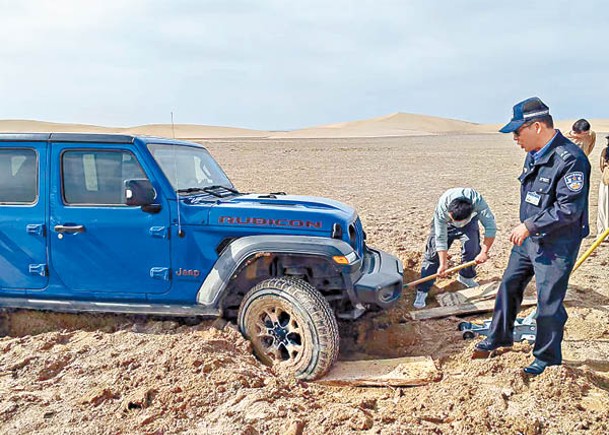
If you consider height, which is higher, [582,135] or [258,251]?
[582,135]

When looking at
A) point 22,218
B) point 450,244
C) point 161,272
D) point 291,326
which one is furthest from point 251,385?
point 450,244

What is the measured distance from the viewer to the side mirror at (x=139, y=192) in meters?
4.14

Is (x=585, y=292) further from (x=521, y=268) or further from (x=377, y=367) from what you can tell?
(x=377, y=367)

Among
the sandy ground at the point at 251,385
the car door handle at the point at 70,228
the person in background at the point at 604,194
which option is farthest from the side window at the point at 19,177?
the person in background at the point at 604,194

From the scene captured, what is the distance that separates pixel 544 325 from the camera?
3.96 metres

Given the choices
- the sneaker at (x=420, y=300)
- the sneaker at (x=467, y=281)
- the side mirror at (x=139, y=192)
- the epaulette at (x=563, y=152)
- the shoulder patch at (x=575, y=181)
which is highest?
the epaulette at (x=563, y=152)

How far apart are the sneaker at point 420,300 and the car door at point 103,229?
286 cm

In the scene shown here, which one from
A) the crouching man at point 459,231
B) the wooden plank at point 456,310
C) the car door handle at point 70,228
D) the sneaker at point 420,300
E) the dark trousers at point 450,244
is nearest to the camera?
the car door handle at point 70,228

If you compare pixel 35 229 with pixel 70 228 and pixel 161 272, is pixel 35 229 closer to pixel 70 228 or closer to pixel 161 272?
pixel 70 228

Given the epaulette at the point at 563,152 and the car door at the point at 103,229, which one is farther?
the car door at the point at 103,229

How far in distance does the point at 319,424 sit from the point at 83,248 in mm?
2449

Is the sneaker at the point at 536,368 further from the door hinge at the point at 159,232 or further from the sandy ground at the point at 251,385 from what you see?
the door hinge at the point at 159,232

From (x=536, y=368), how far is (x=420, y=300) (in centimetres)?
206

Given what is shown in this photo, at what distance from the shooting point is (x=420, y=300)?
5.97 meters
